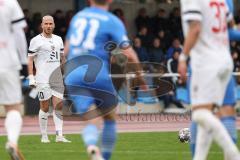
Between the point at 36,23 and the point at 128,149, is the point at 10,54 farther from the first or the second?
the point at 36,23

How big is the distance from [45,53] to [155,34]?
10.8 m

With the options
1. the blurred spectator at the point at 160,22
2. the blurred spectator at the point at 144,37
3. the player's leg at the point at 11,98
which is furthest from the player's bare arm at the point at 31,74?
the blurred spectator at the point at 160,22

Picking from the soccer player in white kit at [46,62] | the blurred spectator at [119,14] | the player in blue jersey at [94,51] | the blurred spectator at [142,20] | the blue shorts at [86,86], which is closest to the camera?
the player in blue jersey at [94,51]

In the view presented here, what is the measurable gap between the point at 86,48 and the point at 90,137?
1.01 m

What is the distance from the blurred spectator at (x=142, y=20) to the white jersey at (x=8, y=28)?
56.4 feet

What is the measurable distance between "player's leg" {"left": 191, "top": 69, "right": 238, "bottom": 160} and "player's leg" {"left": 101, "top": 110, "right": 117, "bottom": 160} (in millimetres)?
1072

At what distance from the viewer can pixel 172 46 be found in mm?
27125

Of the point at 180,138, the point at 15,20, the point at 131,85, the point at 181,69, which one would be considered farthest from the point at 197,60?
the point at 131,85

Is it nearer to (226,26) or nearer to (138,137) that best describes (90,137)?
(226,26)

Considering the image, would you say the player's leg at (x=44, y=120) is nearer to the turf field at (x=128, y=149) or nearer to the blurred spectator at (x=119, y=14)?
the turf field at (x=128, y=149)

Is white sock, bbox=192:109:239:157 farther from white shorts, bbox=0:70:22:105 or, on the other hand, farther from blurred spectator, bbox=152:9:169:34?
blurred spectator, bbox=152:9:169:34

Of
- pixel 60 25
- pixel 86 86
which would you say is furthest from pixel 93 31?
pixel 60 25

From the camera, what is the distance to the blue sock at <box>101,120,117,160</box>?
10914 mm

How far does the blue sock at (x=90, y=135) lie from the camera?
33.7ft
